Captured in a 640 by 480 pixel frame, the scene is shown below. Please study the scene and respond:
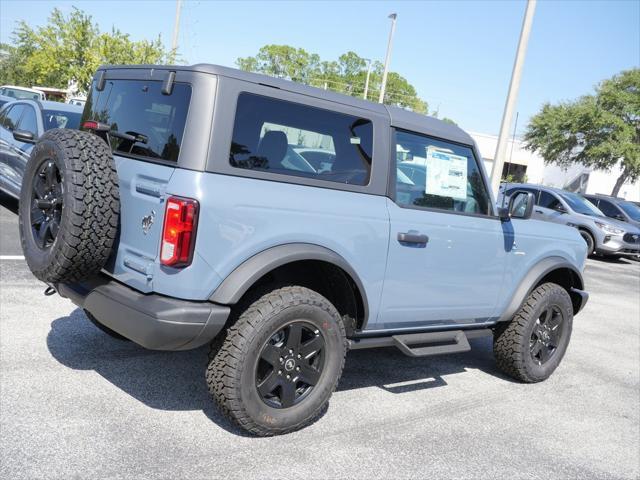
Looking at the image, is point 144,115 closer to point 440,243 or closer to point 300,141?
point 300,141

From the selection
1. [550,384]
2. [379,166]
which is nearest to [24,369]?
[379,166]

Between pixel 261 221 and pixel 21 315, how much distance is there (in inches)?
107

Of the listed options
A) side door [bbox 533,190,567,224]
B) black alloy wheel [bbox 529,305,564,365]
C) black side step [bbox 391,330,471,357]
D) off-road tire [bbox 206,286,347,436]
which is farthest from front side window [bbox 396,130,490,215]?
side door [bbox 533,190,567,224]

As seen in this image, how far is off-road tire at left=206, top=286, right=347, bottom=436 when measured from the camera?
135 inches

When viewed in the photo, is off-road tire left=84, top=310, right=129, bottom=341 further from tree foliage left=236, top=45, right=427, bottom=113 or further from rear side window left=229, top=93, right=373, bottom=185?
tree foliage left=236, top=45, right=427, bottom=113

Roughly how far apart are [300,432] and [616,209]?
1665 cm

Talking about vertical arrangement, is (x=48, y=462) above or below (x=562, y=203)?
below

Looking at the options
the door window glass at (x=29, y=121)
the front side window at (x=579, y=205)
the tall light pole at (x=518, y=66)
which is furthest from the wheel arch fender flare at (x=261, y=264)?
the front side window at (x=579, y=205)

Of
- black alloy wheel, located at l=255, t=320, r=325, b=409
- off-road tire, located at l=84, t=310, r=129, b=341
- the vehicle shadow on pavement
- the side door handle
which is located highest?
the side door handle

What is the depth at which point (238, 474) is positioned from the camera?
319 cm

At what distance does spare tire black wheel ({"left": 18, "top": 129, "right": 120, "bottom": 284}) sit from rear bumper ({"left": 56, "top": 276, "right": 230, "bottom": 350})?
23cm

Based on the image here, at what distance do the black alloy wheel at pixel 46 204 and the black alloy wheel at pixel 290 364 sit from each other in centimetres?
132

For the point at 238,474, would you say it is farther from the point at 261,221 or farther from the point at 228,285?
the point at 261,221

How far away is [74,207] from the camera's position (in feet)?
10.8
